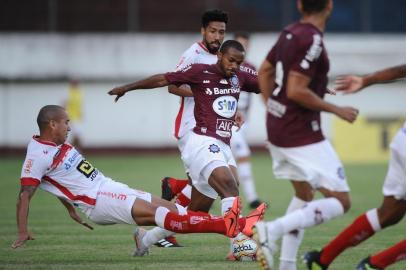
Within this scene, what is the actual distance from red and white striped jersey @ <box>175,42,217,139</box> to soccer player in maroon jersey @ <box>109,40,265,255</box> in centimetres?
34

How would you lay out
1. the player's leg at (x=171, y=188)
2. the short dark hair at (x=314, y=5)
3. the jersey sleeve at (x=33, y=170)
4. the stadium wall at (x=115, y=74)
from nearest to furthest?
the short dark hair at (x=314, y=5) < the jersey sleeve at (x=33, y=170) < the player's leg at (x=171, y=188) < the stadium wall at (x=115, y=74)

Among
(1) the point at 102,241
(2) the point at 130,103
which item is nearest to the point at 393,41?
(2) the point at 130,103

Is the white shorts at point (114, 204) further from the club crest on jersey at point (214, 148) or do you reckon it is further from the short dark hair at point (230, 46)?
the short dark hair at point (230, 46)

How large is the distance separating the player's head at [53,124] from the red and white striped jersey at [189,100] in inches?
57.7

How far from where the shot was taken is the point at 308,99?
24.2ft

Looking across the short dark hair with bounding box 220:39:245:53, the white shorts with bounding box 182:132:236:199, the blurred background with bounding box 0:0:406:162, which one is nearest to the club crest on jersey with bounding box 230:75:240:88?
the short dark hair with bounding box 220:39:245:53

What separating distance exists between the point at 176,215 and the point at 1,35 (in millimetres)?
23386

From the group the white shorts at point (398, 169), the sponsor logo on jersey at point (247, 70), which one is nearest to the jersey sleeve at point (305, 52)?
the white shorts at point (398, 169)

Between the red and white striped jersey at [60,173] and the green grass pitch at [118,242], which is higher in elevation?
the red and white striped jersey at [60,173]

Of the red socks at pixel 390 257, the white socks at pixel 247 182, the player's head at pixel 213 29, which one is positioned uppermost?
the player's head at pixel 213 29

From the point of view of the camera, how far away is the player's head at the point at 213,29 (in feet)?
33.8

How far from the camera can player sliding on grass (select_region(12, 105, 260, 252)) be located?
898cm

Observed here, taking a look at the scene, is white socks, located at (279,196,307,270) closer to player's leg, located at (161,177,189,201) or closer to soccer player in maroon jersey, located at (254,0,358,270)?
soccer player in maroon jersey, located at (254,0,358,270)

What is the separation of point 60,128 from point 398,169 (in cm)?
346
